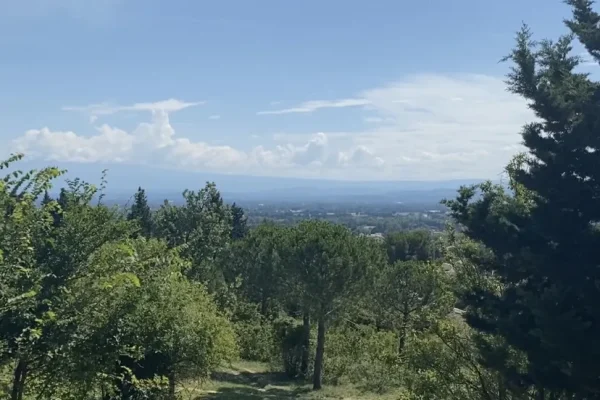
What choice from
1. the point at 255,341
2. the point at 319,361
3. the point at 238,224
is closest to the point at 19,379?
the point at 319,361

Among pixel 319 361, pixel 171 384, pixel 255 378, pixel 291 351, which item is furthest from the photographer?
pixel 291 351

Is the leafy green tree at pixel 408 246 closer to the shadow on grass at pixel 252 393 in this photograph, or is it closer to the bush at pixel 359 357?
the bush at pixel 359 357

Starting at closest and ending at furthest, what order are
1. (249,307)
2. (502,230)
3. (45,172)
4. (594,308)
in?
1. (45,172)
2. (594,308)
3. (502,230)
4. (249,307)

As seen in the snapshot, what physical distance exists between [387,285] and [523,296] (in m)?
19.8

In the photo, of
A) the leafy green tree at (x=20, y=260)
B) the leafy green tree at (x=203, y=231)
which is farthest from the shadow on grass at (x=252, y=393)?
the leafy green tree at (x=20, y=260)

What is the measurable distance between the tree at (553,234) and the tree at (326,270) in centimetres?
1241

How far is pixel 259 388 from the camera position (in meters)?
26.1

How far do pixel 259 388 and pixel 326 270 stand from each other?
247 inches

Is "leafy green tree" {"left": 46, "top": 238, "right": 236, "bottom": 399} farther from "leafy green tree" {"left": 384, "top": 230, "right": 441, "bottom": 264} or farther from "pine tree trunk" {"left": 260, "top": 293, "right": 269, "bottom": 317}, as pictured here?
"leafy green tree" {"left": 384, "top": 230, "right": 441, "bottom": 264}

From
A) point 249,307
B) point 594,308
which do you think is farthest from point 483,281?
point 249,307

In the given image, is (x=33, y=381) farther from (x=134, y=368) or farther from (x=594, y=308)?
(x=594, y=308)

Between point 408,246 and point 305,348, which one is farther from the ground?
point 408,246

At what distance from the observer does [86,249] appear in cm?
980

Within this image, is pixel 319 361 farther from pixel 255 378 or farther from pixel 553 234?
pixel 553 234
